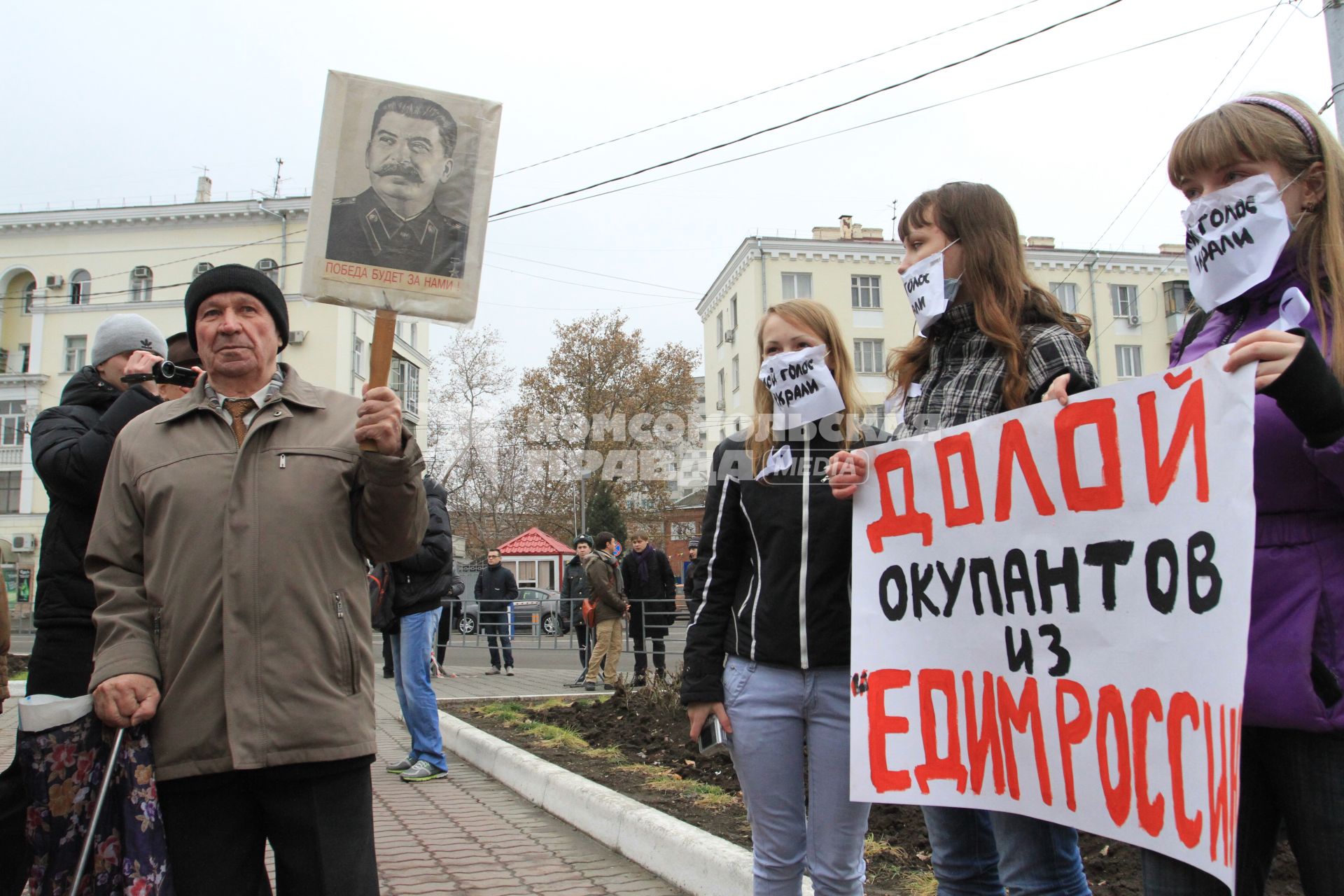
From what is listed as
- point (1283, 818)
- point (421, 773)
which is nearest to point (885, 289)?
point (421, 773)

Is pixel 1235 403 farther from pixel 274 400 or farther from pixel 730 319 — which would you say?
pixel 730 319

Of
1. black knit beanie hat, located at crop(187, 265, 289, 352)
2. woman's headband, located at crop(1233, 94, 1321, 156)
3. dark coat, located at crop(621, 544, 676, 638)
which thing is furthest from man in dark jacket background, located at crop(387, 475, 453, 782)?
dark coat, located at crop(621, 544, 676, 638)

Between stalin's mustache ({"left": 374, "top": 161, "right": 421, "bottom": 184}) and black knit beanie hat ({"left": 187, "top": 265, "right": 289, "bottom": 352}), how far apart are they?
1.36ft

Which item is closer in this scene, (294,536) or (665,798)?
(294,536)

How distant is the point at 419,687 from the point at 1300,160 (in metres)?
5.49

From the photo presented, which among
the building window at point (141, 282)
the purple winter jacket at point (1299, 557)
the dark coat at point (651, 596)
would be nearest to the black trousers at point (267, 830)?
the purple winter jacket at point (1299, 557)

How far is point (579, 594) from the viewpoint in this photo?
16.0 m

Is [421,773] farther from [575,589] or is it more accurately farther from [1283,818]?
[575,589]

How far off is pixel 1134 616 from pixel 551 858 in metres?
3.37

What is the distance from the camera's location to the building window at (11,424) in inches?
1795

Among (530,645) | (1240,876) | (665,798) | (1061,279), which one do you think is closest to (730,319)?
(1061,279)

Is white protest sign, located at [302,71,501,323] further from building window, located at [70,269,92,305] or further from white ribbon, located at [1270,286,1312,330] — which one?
building window, located at [70,269,92,305]

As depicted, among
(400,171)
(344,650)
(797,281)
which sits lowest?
(344,650)

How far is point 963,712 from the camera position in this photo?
2.47m
